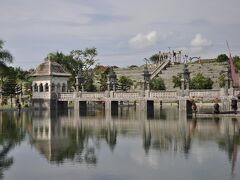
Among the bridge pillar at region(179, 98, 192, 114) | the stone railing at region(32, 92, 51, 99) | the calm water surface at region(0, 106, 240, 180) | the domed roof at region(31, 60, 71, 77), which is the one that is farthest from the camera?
the domed roof at region(31, 60, 71, 77)

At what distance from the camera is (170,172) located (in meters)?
13.3

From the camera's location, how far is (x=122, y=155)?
16.7m

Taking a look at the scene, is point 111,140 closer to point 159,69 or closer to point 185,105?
point 185,105

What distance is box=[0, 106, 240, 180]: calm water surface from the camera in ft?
43.5

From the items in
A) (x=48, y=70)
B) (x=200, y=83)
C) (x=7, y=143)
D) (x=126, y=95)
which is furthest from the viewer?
(x=200, y=83)

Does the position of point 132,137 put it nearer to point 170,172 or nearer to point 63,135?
point 63,135

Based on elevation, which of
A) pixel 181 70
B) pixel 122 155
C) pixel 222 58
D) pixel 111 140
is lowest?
pixel 122 155

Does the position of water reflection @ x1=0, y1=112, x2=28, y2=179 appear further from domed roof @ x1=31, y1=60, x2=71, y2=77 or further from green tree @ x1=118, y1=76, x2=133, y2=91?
green tree @ x1=118, y1=76, x2=133, y2=91

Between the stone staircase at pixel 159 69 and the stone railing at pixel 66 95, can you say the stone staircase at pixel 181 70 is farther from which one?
the stone railing at pixel 66 95

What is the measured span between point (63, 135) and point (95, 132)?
1.91m

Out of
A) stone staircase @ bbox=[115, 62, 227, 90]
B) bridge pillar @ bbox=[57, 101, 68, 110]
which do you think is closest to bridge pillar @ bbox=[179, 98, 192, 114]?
bridge pillar @ bbox=[57, 101, 68, 110]

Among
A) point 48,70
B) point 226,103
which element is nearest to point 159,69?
point 48,70

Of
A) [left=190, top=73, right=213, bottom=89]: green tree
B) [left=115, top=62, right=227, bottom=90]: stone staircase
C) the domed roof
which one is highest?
[left=115, top=62, right=227, bottom=90]: stone staircase

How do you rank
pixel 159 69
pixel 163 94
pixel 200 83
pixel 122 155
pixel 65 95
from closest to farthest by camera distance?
pixel 122 155
pixel 163 94
pixel 65 95
pixel 200 83
pixel 159 69
